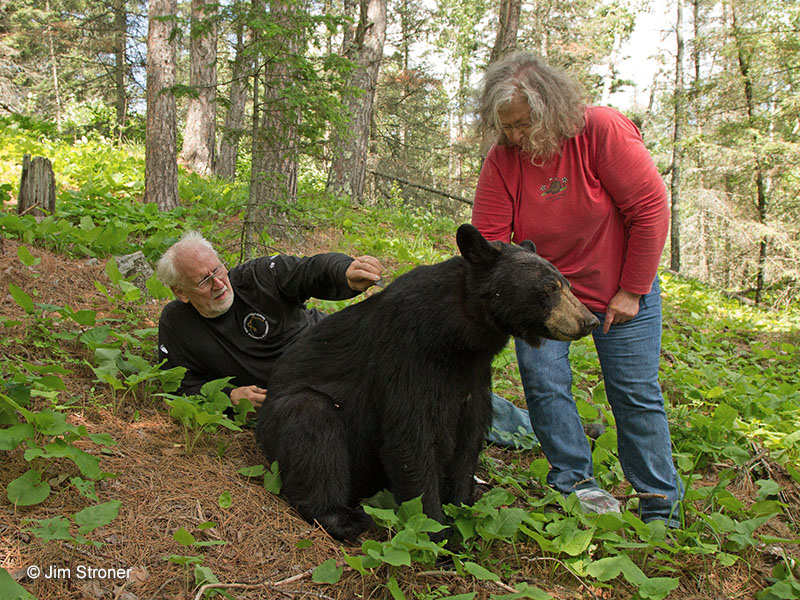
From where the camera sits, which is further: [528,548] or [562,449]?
[562,449]

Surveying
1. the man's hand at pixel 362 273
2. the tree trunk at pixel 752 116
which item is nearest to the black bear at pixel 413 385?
the man's hand at pixel 362 273

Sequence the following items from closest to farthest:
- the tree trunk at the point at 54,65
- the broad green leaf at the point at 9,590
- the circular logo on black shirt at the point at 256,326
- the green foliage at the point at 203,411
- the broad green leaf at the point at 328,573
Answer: the broad green leaf at the point at 9,590 < the broad green leaf at the point at 328,573 < the green foliage at the point at 203,411 < the circular logo on black shirt at the point at 256,326 < the tree trunk at the point at 54,65

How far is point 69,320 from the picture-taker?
14.2 ft

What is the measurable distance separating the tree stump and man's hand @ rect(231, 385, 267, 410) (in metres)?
4.18

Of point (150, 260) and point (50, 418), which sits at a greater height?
point (150, 260)

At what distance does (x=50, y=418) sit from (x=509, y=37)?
32.0 ft

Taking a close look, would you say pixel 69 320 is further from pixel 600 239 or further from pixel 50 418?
pixel 600 239

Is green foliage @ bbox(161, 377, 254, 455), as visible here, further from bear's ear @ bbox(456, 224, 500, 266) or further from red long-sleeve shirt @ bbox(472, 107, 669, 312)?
red long-sleeve shirt @ bbox(472, 107, 669, 312)

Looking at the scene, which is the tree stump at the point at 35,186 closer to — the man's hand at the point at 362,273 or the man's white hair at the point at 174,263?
the man's white hair at the point at 174,263

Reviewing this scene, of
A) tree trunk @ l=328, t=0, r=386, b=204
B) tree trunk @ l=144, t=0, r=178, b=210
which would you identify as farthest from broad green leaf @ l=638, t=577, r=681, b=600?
tree trunk @ l=328, t=0, r=386, b=204

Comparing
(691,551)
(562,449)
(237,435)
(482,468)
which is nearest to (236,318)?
(237,435)

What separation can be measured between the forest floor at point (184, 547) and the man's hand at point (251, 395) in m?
0.23

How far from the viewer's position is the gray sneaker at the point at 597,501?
3109 mm

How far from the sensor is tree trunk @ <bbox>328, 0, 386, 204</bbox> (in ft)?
37.5
